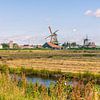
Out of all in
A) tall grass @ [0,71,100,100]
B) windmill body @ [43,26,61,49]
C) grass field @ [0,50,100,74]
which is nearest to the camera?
A: tall grass @ [0,71,100,100]

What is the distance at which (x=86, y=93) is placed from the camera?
6.56 meters

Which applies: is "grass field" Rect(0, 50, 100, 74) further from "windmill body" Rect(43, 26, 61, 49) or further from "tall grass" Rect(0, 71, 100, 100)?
"windmill body" Rect(43, 26, 61, 49)

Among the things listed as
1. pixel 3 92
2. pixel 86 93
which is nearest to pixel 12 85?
pixel 3 92

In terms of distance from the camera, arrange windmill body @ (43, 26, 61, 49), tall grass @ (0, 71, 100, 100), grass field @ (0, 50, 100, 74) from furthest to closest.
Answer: windmill body @ (43, 26, 61, 49), grass field @ (0, 50, 100, 74), tall grass @ (0, 71, 100, 100)

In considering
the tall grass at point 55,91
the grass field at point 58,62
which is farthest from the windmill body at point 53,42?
the tall grass at point 55,91

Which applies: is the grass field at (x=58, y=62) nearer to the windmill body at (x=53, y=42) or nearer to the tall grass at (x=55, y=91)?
the tall grass at (x=55, y=91)

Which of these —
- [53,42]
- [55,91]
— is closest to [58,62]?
[55,91]

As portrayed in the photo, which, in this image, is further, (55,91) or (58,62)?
(58,62)

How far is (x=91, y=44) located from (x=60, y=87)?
7118 inches

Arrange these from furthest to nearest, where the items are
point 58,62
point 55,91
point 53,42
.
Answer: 1. point 53,42
2. point 58,62
3. point 55,91

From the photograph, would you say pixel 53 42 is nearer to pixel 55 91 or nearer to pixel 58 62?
pixel 58 62

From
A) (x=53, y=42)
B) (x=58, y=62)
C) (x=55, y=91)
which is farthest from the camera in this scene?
(x=53, y=42)

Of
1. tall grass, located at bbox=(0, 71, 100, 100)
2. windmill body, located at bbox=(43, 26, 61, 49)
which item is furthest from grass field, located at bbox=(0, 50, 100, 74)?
windmill body, located at bbox=(43, 26, 61, 49)

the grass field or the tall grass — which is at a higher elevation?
the tall grass
